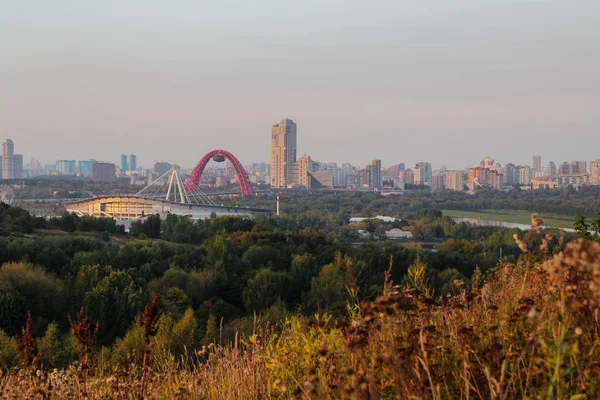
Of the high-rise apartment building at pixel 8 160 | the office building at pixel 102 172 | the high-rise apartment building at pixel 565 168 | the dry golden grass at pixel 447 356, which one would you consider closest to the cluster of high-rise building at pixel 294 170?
the office building at pixel 102 172

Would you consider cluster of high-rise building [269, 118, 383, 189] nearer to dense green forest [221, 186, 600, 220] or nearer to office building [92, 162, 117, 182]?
dense green forest [221, 186, 600, 220]

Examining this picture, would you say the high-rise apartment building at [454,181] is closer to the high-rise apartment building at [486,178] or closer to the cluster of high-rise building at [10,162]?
the high-rise apartment building at [486,178]

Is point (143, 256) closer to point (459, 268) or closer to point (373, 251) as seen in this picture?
point (373, 251)

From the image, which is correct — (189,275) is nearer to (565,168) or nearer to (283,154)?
(283,154)

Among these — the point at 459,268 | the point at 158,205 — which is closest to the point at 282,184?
the point at 158,205

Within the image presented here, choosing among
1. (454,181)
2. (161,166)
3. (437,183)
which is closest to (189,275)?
(454,181)
